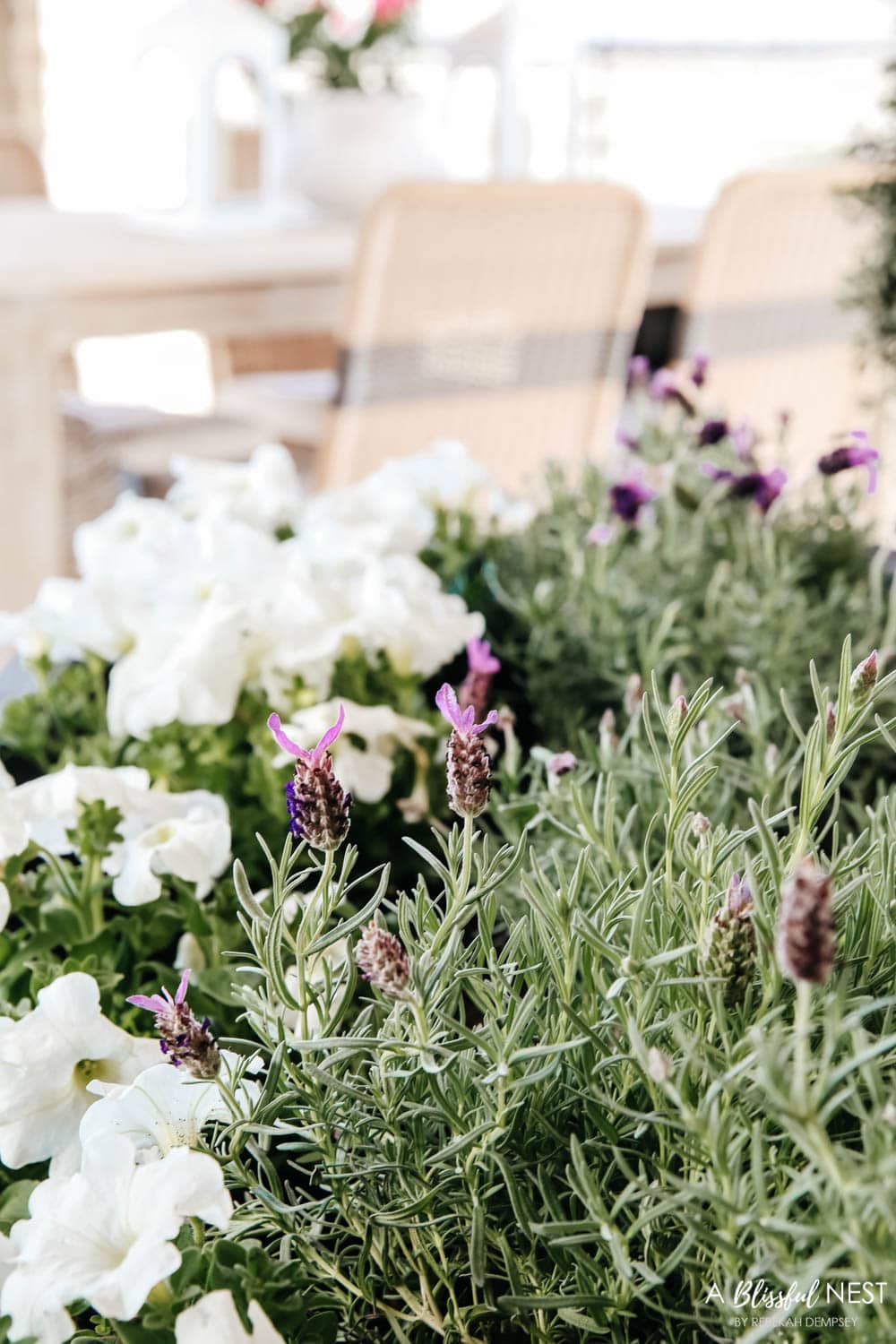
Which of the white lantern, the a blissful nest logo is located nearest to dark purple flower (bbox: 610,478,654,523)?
the a blissful nest logo

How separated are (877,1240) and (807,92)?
251 inches

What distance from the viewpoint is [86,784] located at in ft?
2.13

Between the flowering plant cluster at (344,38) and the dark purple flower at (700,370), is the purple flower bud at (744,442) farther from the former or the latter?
the flowering plant cluster at (344,38)

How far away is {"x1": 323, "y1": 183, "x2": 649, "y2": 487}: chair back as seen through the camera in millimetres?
2117

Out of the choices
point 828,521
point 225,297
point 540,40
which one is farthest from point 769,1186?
point 540,40

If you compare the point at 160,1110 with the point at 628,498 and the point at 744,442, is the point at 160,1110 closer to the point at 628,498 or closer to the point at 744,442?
the point at 628,498

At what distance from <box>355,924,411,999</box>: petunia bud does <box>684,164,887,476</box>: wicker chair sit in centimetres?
214

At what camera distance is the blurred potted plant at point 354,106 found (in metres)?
2.87

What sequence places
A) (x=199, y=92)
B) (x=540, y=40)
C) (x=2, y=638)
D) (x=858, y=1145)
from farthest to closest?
1. (x=540, y=40)
2. (x=199, y=92)
3. (x=2, y=638)
4. (x=858, y=1145)

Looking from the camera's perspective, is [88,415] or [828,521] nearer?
[828,521]

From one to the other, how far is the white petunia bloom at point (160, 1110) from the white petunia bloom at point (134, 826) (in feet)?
0.54

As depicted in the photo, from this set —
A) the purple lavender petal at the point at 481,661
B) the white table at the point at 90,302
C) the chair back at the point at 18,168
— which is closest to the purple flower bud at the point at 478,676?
the purple lavender petal at the point at 481,661

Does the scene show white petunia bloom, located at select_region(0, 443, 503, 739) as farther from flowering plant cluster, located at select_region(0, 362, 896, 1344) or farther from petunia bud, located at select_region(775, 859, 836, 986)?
petunia bud, located at select_region(775, 859, 836, 986)

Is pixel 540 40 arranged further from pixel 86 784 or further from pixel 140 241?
pixel 86 784
